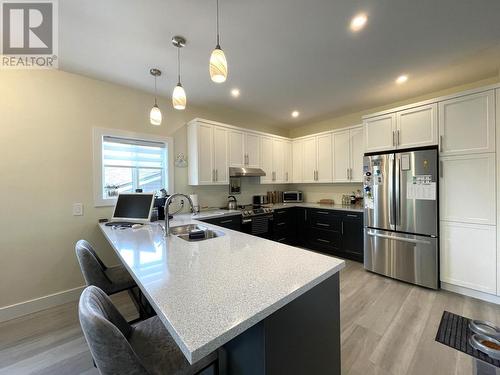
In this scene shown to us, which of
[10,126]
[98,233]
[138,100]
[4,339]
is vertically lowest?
[4,339]

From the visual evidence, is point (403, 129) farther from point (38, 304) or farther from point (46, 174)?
point (38, 304)

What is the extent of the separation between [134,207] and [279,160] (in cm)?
301

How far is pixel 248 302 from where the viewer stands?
2.70 ft

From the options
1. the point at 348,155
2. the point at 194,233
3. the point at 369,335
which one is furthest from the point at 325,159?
the point at 194,233

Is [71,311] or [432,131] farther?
[432,131]

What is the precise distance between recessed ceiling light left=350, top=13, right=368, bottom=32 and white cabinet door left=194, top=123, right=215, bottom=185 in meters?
2.29

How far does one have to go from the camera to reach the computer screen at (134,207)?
8.45ft

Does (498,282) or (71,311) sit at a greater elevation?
(498,282)

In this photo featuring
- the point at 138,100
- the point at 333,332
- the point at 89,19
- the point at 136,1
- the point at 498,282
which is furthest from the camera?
the point at 138,100

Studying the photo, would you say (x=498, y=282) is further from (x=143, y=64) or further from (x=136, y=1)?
(x=143, y=64)

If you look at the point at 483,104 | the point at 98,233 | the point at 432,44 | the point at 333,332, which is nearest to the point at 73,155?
the point at 98,233

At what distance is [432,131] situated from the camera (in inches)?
104

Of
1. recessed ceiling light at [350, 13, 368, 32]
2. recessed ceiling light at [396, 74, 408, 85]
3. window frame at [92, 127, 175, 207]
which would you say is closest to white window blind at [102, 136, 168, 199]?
window frame at [92, 127, 175, 207]

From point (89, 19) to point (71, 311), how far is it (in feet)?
9.64
